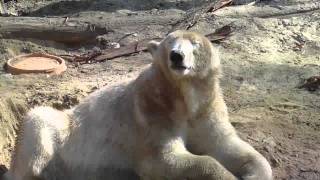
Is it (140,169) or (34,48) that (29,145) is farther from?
(34,48)

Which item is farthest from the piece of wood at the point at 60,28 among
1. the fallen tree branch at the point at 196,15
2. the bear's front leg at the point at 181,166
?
the bear's front leg at the point at 181,166

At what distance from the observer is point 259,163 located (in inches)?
219

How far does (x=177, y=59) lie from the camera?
5234 millimetres

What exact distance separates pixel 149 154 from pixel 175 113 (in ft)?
1.35

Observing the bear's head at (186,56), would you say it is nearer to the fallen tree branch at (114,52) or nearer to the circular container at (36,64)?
the circular container at (36,64)

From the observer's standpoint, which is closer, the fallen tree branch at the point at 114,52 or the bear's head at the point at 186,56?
the bear's head at the point at 186,56

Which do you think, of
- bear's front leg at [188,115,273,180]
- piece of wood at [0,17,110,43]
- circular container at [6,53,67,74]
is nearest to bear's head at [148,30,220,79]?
bear's front leg at [188,115,273,180]

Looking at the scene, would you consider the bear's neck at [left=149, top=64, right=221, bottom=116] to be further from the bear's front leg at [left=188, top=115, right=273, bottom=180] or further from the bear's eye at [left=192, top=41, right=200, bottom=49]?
the bear's eye at [left=192, top=41, right=200, bottom=49]

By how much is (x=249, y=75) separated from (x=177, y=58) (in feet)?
9.94

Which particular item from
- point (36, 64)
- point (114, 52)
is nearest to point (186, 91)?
point (36, 64)

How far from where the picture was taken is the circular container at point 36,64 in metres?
8.37

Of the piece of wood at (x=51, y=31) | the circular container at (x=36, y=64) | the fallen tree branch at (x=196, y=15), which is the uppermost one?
the fallen tree branch at (x=196, y=15)

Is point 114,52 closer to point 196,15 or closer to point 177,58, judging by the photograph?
point 196,15

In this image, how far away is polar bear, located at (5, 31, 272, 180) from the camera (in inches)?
213
